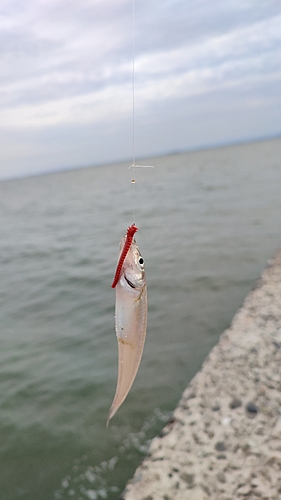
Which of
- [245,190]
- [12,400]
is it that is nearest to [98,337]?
[12,400]

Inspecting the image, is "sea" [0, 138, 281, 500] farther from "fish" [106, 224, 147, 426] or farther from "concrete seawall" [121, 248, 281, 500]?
"concrete seawall" [121, 248, 281, 500]

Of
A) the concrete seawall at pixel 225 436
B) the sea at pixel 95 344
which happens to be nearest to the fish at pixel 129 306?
the sea at pixel 95 344

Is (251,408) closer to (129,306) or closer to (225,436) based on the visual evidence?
(225,436)

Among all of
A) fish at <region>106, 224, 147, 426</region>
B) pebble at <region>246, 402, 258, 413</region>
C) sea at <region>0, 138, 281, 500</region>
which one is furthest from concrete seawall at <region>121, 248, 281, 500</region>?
fish at <region>106, 224, 147, 426</region>

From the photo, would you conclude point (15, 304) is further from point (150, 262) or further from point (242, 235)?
point (242, 235)

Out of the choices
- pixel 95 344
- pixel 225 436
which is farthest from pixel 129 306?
pixel 95 344
